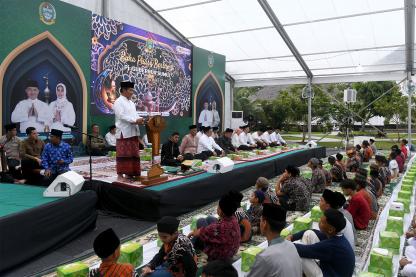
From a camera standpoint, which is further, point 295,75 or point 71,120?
point 295,75

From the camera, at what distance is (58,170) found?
13.6ft

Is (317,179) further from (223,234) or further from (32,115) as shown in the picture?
(32,115)

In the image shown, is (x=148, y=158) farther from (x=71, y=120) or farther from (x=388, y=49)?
(x=388, y=49)

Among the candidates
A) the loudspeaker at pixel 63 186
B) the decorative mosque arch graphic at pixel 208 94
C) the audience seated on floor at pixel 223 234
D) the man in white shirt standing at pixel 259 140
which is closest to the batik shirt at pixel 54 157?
the loudspeaker at pixel 63 186

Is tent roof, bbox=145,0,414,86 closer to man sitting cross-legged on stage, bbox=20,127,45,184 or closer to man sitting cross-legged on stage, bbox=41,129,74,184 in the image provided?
man sitting cross-legged on stage, bbox=20,127,45,184

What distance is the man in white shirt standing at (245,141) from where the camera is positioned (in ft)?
29.8

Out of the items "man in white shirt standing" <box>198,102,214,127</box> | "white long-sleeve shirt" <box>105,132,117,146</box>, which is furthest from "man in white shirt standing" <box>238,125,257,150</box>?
"white long-sleeve shirt" <box>105,132,117,146</box>

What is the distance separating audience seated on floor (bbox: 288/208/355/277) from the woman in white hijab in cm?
563

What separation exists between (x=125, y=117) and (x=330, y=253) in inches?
105

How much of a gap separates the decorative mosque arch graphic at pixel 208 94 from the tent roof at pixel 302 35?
105cm

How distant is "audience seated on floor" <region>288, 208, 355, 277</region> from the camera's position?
2.00 metres

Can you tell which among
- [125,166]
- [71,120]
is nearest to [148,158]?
[71,120]

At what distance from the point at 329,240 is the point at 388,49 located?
9808mm

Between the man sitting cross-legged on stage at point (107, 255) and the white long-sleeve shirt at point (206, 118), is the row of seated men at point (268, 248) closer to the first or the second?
the man sitting cross-legged on stage at point (107, 255)
